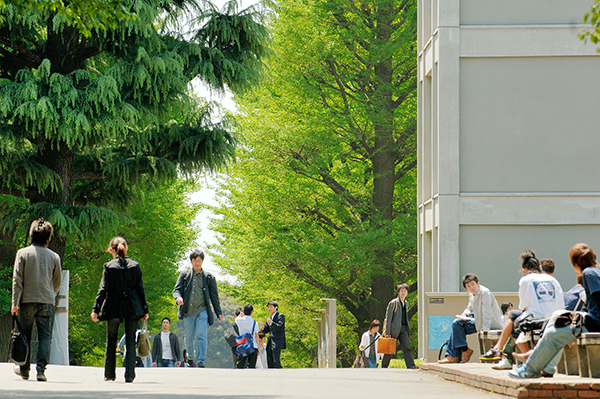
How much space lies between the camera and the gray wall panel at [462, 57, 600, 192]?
19406 mm

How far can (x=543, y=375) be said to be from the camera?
28.2 feet

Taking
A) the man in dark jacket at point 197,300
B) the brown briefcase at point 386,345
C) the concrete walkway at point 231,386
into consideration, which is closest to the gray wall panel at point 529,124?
the brown briefcase at point 386,345

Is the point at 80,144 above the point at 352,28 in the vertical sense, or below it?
below

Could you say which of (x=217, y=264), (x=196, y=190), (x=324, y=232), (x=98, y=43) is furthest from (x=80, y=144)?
(x=196, y=190)

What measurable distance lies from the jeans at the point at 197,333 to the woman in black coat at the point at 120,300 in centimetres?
385

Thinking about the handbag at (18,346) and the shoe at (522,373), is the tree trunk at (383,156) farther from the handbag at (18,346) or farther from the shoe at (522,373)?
the shoe at (522,373)

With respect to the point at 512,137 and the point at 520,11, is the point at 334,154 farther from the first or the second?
the point at 520,11

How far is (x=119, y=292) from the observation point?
10094 millimetres

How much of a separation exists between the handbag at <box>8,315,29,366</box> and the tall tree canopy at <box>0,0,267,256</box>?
693 centimetres

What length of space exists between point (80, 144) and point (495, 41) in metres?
8.96

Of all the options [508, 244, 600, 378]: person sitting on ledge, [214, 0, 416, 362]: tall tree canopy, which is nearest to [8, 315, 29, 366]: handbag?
[508, 244, 600, 378]: person sitting on ledge

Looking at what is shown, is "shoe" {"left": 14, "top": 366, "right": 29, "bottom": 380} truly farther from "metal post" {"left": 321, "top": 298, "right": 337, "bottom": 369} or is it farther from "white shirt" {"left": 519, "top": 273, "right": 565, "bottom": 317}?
"metal post" {"left": 321, "top": 298, "right": 337, "bottom": 369}

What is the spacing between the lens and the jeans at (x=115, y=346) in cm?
1009

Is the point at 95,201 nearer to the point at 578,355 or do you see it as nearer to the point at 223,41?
the point at 223,41
